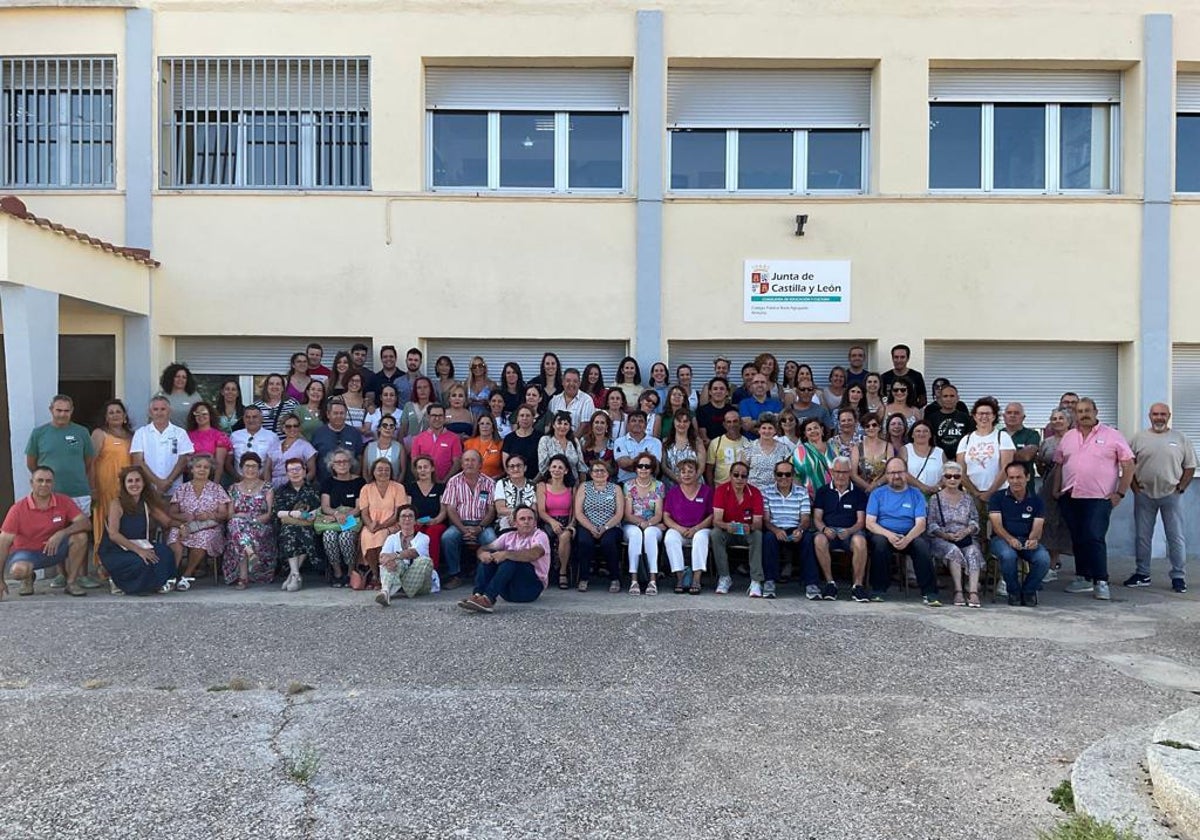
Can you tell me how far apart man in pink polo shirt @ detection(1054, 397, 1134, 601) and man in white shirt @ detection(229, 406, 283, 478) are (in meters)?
7.38

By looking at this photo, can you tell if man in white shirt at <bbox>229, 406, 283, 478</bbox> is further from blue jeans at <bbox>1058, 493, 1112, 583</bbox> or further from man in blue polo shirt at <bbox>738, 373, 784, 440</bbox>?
blue jeans at <bbox>1058, 493, 1112, 583</bbox>

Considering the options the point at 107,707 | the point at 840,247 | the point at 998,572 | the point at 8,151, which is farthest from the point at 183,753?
the point at 8,151

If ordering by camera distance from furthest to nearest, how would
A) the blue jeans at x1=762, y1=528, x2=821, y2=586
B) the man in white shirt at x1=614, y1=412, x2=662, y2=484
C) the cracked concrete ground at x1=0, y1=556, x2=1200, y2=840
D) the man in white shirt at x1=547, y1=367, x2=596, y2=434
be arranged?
1. the man in white shirt at x1=547, y1=367, x2=596, y2=434
2. the man in white shirt at x1=614, y1=412, x2=662, y2=484
3. the blue jeans at x1=762, y1=528, x2=821, y2=586
4. the cracked concrete ground at x1=0, y1=556, x2=1200, y2=840

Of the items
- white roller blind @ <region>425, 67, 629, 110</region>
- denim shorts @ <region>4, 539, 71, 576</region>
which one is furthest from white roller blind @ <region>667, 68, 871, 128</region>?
denim shorts @ <region>4, 539, 71, 576</region>

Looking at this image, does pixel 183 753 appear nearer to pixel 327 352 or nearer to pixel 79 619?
pixel 79 619

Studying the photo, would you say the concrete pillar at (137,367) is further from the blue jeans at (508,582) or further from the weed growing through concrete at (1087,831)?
the weed growing through concrete at (1087,831)

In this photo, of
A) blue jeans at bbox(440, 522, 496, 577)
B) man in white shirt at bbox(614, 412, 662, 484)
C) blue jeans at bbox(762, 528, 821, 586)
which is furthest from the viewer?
Result: man in white shirt at bbox(614, 412, 662, 484)

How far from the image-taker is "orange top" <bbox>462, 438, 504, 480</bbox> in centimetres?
918

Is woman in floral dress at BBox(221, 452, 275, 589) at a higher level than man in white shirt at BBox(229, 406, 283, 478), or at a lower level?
lower

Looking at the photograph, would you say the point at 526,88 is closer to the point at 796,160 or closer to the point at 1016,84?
the point at 796,160

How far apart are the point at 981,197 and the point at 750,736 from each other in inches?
336

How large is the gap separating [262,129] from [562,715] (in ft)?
29.4

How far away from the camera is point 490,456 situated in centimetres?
920

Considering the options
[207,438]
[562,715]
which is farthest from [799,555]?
[207,438]
